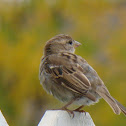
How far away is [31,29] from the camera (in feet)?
24.1

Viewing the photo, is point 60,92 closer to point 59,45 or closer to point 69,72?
point 69,72

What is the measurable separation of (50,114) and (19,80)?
405 centimetres

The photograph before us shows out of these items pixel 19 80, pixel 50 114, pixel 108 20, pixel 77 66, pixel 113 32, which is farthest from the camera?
pixel 108 20

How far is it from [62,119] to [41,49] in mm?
4186

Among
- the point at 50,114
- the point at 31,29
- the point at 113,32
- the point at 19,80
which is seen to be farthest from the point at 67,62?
the point at 113,32

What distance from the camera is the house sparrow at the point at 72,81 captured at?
333cm

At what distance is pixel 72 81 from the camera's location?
3426 mm

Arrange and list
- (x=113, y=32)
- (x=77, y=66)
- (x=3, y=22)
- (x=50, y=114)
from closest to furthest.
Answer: (x=50, y=114)
(x=77, y=66)
(x=3, y=22)
(x=113, y=32)

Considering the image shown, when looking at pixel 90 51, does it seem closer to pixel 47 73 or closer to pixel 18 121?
pixel 18 121

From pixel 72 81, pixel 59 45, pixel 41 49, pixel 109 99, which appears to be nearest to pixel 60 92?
pixel 72 81

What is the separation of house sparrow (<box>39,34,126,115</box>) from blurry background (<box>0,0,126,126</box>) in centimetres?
286

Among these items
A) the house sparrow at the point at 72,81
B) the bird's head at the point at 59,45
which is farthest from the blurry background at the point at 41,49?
the house sparrow at the point at 72,81

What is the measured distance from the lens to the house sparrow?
3328 millimetres

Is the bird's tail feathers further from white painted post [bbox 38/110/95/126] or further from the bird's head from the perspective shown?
the bird's head
